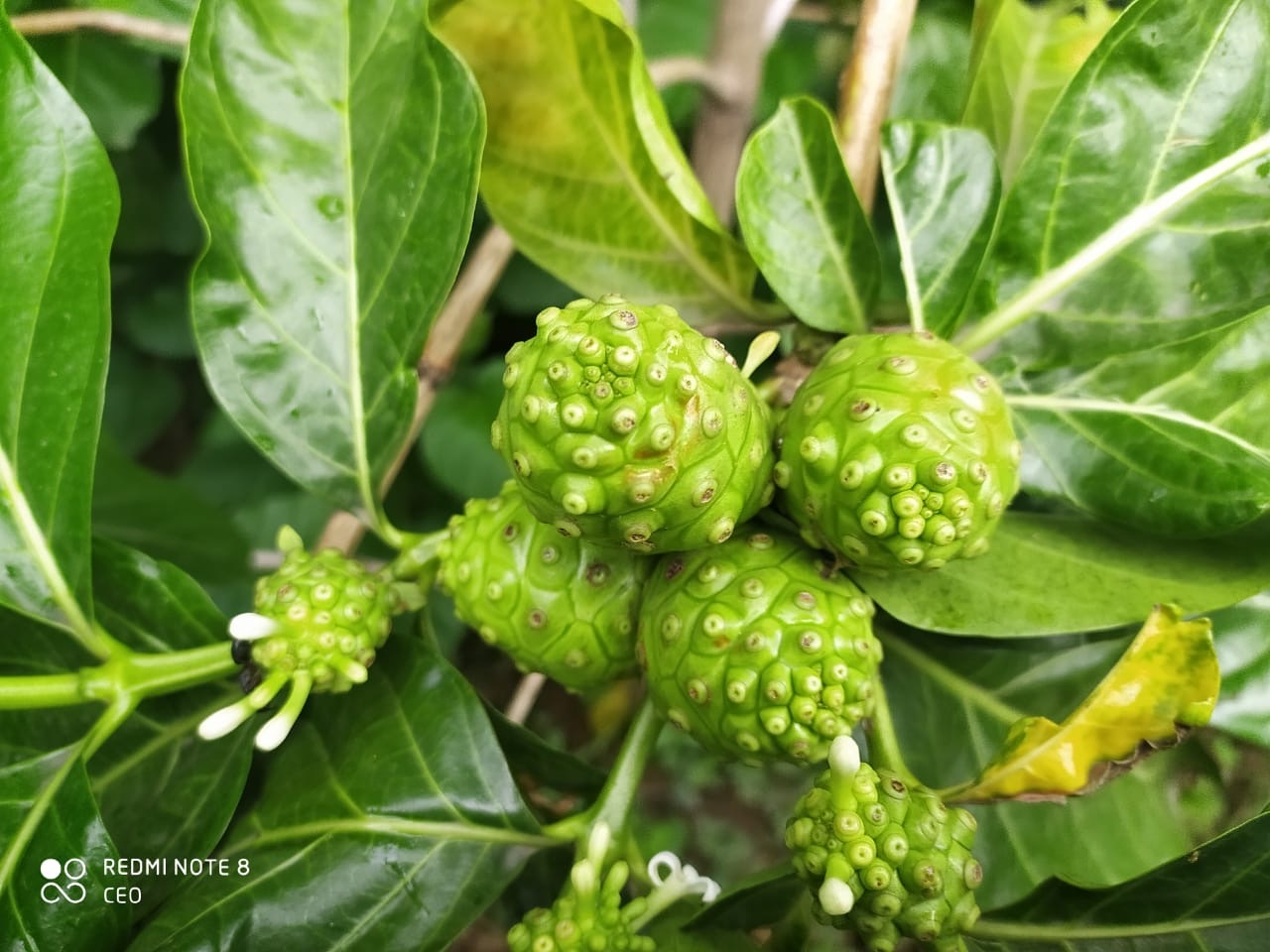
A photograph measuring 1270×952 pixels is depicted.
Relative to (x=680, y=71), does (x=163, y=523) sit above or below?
below

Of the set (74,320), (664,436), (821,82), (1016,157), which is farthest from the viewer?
(821,82)

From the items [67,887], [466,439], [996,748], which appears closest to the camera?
[67,887]

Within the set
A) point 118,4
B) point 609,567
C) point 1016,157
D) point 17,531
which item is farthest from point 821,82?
point 17,531

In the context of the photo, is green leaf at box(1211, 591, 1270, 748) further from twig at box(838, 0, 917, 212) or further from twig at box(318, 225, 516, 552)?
twig at box(318, 225, 516, 552)

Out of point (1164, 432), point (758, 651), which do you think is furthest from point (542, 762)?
point (1164, 432)

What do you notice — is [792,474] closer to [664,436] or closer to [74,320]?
[664,436]

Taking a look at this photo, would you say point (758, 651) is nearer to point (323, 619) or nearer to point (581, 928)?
point (581, 928)

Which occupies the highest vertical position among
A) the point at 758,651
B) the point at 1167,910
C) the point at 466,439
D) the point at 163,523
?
the point at 758,651
